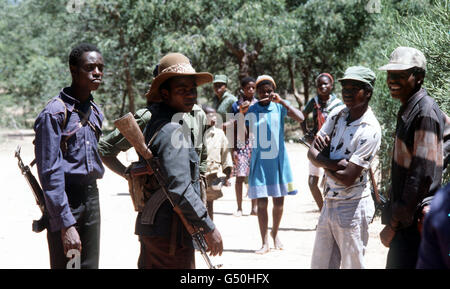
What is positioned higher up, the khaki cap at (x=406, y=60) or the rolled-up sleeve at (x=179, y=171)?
the khaki cap at (x=406, y=60)

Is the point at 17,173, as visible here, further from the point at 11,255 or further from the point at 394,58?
the point at 394,58

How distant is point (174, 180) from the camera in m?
3.17

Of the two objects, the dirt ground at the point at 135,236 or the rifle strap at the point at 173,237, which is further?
the dirt ground at the point at 135,236

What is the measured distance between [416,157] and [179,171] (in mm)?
1331

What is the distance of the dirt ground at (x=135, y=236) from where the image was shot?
20.1ft

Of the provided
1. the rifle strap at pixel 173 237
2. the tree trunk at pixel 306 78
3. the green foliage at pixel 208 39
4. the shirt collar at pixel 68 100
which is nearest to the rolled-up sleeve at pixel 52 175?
the shirt collar at pixel 68 100

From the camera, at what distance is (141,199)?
3.44 m

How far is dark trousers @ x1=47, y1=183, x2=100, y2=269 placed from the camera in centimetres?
358

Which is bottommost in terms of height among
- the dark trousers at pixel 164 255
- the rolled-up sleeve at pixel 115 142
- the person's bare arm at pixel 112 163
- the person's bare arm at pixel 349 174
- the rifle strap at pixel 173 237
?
the dark trousers at pixel 164 255

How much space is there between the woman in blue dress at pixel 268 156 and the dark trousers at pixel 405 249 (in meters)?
3.10

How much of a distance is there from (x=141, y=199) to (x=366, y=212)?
159cm

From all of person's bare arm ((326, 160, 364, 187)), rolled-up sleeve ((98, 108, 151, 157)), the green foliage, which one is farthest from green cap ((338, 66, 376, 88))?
the green foliage

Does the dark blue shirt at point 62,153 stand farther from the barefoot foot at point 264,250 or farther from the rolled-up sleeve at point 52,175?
the barefoot foot at point 264,250
